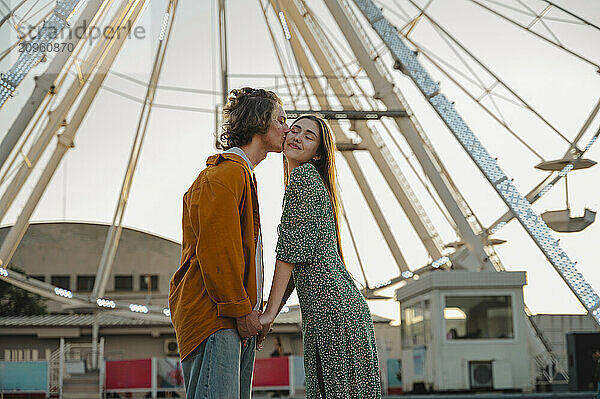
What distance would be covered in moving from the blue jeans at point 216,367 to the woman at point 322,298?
0.69 feet

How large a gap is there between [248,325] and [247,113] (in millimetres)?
1050

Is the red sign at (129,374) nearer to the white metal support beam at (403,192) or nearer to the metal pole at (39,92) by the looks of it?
the metal pole at (39,92)

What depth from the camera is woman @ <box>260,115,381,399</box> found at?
4438 millimetres

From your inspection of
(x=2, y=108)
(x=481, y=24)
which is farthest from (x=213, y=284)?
(x=481, y=24)

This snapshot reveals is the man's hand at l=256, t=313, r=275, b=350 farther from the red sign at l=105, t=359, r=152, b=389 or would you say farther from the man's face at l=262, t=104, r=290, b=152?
the red sign at l=105, t=359, r=152, b=389

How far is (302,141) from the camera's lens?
15.7ft

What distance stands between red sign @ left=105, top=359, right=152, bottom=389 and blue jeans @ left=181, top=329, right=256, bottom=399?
13.6 metres

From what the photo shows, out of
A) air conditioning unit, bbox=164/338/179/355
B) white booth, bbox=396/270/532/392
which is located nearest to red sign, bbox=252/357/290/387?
white booth, bbox=396/270/532/392

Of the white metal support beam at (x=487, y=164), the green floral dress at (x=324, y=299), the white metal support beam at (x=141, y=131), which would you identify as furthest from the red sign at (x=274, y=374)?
the green floral dress at (x=324, y=299)

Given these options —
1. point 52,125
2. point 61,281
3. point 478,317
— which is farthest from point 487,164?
point 61,281

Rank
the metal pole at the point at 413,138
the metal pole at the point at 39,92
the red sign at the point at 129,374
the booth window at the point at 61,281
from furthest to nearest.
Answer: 1. the booth window at the point at 61,281
2. the metal pole at the point at 413,138
3. the red sign at the point at 129,374
4. the metal pole at the point at 39,92

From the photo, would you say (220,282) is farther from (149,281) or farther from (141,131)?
(149,281)

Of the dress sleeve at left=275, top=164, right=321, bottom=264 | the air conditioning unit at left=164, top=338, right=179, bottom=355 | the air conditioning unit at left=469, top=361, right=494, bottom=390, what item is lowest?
the air conditioning unit at left=469, top=361, right=494, bottom=390

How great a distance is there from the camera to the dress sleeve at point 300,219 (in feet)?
14.8
